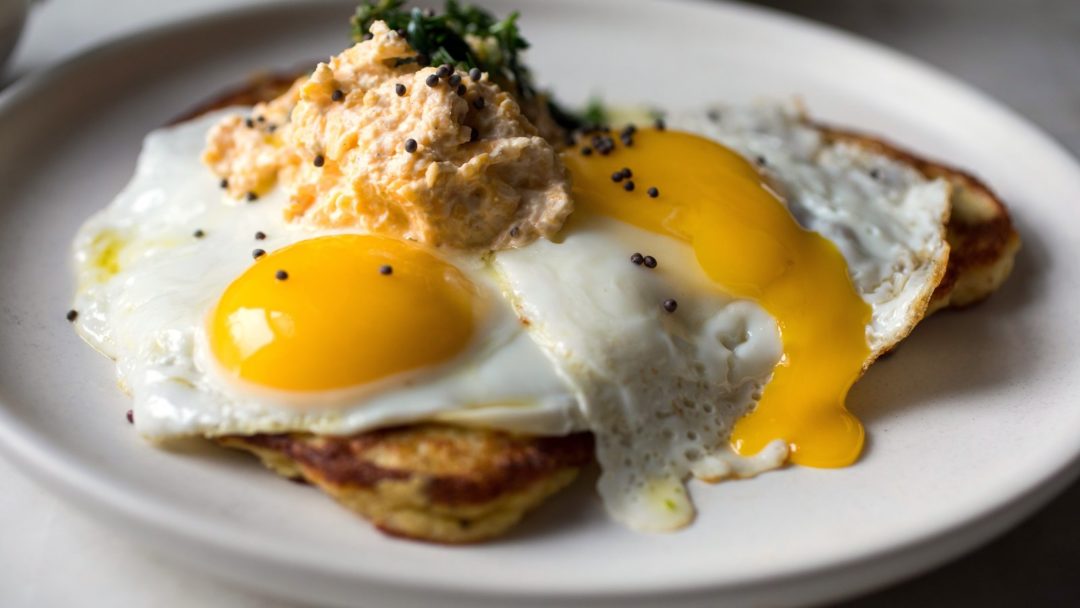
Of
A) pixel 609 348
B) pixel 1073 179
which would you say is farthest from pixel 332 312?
pixel 1073 179

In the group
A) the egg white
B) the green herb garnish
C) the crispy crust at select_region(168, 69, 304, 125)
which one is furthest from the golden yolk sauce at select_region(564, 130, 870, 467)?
the crispy crust at select_region(168, 69, 304, 125)

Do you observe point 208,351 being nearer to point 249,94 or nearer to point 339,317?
point 339,317

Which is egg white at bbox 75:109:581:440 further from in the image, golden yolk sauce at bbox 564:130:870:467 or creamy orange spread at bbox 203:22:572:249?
golden yolk sauce at bbox 564:130:870:467

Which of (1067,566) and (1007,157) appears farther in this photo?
(1007,157)

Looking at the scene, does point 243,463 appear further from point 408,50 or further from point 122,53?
point 122,53

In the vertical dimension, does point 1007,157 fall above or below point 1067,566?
above

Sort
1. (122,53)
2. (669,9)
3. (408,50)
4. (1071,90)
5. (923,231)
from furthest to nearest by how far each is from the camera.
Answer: (1071,90) < (669,9) < (122,53) < (923,231) < (408,50)
